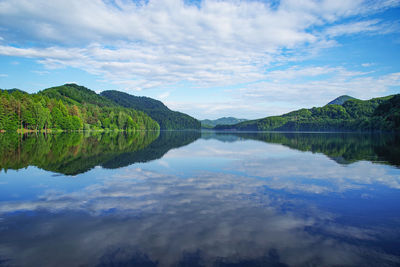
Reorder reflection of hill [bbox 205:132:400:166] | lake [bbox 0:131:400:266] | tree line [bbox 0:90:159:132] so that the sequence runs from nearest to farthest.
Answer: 1. lake [bbox 0:131:400:266]
2. reflection of hill [bbox 205:132:400:166]
3. tree line [bbox 0:90:159:132]

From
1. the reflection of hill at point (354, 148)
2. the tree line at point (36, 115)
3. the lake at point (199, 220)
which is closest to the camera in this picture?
the lake at point (199, 220)

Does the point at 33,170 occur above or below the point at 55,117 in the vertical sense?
below

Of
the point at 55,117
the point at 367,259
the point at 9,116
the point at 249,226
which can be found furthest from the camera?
the point at 55,117

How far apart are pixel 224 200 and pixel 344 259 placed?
6358 mm

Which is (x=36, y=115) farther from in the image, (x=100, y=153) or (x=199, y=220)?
(x=199, y=220)

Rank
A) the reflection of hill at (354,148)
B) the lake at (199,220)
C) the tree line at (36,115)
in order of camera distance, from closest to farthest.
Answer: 1. the lake at (199,220)
2. the reflection of hill at (354,148)
3. the tree line at (36,115)

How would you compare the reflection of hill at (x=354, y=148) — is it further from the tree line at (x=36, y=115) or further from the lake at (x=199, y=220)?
the tree line at (x=36, y=115)

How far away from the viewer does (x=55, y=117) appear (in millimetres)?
118750

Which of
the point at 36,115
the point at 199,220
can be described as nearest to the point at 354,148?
the point at 199,220

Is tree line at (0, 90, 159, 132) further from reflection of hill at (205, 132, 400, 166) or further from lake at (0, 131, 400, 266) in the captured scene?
reflection of hill at (205, 132, 400, 166)

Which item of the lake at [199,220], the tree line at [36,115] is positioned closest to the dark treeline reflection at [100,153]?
the lake at [199,220]

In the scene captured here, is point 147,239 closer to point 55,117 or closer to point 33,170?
point 33,170

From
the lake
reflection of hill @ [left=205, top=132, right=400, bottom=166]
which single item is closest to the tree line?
the lake

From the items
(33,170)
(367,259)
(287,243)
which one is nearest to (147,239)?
(287,243)
